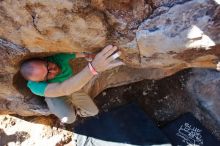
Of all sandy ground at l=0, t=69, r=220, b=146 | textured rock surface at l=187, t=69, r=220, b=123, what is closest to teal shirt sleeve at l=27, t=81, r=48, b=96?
sandy ground at l=0, t=69, r=220, b=146

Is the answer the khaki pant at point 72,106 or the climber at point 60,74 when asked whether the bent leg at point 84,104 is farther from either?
the climber at point 60,74

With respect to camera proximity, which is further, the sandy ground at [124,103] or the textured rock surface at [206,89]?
the sandy ground at [124,103]

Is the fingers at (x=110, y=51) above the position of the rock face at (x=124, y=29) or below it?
below

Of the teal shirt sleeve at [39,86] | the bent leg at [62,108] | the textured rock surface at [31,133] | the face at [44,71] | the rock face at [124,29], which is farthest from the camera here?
the textured rock surface at [31,133]

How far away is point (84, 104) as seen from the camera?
3.54 meters

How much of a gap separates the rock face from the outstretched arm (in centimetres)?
6

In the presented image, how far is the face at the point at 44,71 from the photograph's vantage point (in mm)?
2854

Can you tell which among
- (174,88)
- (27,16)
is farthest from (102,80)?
(27,16)

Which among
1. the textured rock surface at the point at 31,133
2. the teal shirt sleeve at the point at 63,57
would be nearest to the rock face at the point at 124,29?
the teal shirt sleeve at the point at 63,57

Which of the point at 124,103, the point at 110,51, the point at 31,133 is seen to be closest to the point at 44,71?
the point at 110,51

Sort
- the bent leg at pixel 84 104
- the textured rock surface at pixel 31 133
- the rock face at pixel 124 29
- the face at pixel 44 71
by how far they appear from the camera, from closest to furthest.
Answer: the rock face at pixel 124 29 → the face at pixel 44 71 → the bent leg at pixel 84 104 → the textured rock surface at pixel 31 133

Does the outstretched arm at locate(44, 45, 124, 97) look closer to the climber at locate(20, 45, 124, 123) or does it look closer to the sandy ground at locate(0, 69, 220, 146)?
the climber at locate(20, 45, 124, 123)

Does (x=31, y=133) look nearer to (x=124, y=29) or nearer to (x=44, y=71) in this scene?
(x=44, y=71)

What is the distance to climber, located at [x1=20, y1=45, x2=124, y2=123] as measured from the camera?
263 centimetres
